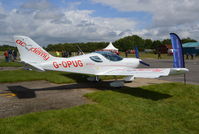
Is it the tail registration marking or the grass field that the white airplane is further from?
the grass field

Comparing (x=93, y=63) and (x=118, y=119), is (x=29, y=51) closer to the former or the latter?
(x=93, y=63)

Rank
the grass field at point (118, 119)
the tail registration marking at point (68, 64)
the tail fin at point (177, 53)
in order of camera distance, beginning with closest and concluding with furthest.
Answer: the grass field at point (118, 119) → the tail fin at point (177, 53) → the tail registration marking at point (68, 64)

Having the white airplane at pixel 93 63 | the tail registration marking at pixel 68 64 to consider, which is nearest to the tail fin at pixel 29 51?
the white airplane at pixel 93 63

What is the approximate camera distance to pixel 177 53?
8.30 metres

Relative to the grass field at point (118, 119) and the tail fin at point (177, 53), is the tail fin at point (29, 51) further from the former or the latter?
the tail fin at point (177, 53)

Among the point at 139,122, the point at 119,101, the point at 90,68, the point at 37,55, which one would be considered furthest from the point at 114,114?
the point at 37,55

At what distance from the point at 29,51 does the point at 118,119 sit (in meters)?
5.91

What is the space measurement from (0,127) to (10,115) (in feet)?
3.47

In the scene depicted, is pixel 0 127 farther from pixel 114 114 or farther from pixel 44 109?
pixel 114 114

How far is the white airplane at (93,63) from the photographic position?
828 cm

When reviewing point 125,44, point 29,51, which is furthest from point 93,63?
point 125,44

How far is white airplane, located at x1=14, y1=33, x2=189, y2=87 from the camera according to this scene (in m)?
8.28

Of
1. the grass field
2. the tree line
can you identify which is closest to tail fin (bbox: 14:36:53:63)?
the grass field

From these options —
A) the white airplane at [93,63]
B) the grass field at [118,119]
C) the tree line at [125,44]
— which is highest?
the tree line at [125,44]
